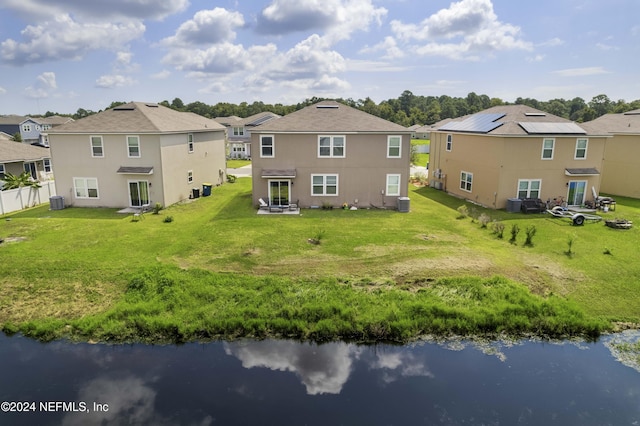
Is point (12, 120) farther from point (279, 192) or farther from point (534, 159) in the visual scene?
point (534, 159)

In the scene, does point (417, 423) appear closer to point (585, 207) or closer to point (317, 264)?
point (317, 264)

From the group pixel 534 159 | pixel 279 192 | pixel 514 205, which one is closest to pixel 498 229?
pixel 514 205

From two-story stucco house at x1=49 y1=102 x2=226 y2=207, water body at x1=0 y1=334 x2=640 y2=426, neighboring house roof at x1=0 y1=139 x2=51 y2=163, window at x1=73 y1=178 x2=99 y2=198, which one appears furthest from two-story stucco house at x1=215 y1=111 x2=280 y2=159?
water body at x1=0 y1=334 x2=640 y2=426

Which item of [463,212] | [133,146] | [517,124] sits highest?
[517,124]

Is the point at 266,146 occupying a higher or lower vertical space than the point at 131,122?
lower

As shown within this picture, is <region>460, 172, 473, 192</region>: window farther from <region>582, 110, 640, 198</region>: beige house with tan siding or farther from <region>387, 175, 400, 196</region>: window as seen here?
<region>582, 110, 640, 198</region>: beige house with tan siding

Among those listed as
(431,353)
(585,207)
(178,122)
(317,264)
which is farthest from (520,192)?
(178,122)
